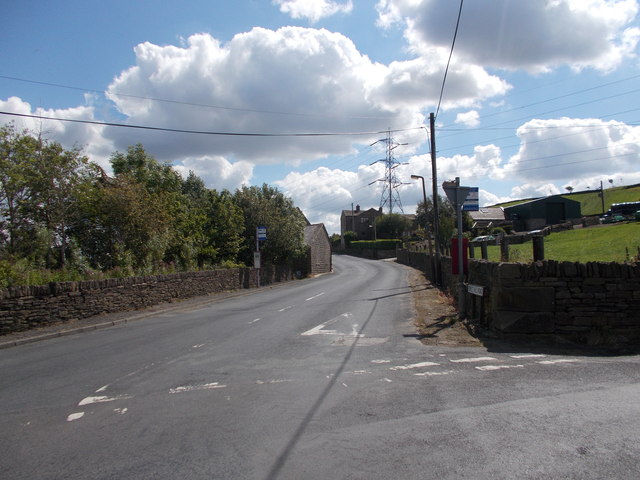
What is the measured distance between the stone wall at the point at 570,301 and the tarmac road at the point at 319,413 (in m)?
1.00

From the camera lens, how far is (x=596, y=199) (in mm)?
100312

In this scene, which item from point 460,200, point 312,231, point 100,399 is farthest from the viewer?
point 312,231

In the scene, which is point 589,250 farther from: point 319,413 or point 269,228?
point 269,228

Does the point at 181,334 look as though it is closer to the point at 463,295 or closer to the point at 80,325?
the point at 80,325

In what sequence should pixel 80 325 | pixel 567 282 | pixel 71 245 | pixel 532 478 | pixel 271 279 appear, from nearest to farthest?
pixel 532 478, pixel 567 282, pixel 80 325, pixel 71 245, pixel 271 279

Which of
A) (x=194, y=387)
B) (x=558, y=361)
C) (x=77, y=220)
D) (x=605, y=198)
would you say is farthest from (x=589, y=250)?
(x=605, y=198)

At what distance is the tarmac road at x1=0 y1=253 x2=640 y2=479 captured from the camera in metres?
4.13

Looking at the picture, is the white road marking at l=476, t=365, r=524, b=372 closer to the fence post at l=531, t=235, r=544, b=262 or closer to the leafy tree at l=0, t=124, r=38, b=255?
the fence post at l=531, t=235, r=544, b=262

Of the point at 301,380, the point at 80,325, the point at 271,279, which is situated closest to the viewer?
the point at 301,380

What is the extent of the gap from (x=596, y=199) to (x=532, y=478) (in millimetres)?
111869

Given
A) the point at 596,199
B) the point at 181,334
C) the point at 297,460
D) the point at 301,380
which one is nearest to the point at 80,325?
the point at 181,334

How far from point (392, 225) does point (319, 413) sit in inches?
3580

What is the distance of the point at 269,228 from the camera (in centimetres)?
3834

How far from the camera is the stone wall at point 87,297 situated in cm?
1294
